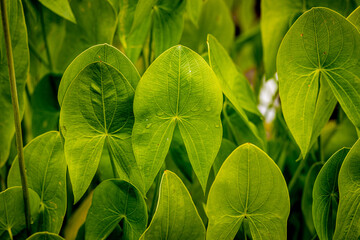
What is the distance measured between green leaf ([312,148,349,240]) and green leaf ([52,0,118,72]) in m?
0.24

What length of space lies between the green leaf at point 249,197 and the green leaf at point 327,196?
42 millimetres

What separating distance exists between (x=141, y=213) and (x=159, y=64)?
0.13m

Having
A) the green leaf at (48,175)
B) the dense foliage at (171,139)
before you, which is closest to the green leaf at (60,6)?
the dense foliage at (171,139)

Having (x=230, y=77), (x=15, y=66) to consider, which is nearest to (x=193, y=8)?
(x=230, y=77)

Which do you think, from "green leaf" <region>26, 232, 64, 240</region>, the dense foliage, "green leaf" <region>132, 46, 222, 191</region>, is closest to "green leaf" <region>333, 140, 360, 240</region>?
the dense foliage

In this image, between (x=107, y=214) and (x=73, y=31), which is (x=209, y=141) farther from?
(x=73, y=31)

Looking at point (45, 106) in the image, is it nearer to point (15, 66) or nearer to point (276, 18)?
point (15, 66)

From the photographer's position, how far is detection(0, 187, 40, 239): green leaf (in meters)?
0.27

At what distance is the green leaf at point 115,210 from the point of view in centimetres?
28

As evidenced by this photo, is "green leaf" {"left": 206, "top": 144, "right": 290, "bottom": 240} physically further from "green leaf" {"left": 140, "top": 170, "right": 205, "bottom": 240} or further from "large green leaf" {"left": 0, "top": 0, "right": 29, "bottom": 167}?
"large green leaf" {"left": 0, "top": 0, "right": 29, "bottom": 167}

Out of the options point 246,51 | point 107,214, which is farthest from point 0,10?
point 246,51

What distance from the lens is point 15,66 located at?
0.30 meters

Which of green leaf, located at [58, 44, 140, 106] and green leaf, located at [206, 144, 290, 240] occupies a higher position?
green leaf, located at [58, 44, 140, 106]

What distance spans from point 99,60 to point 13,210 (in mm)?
150
